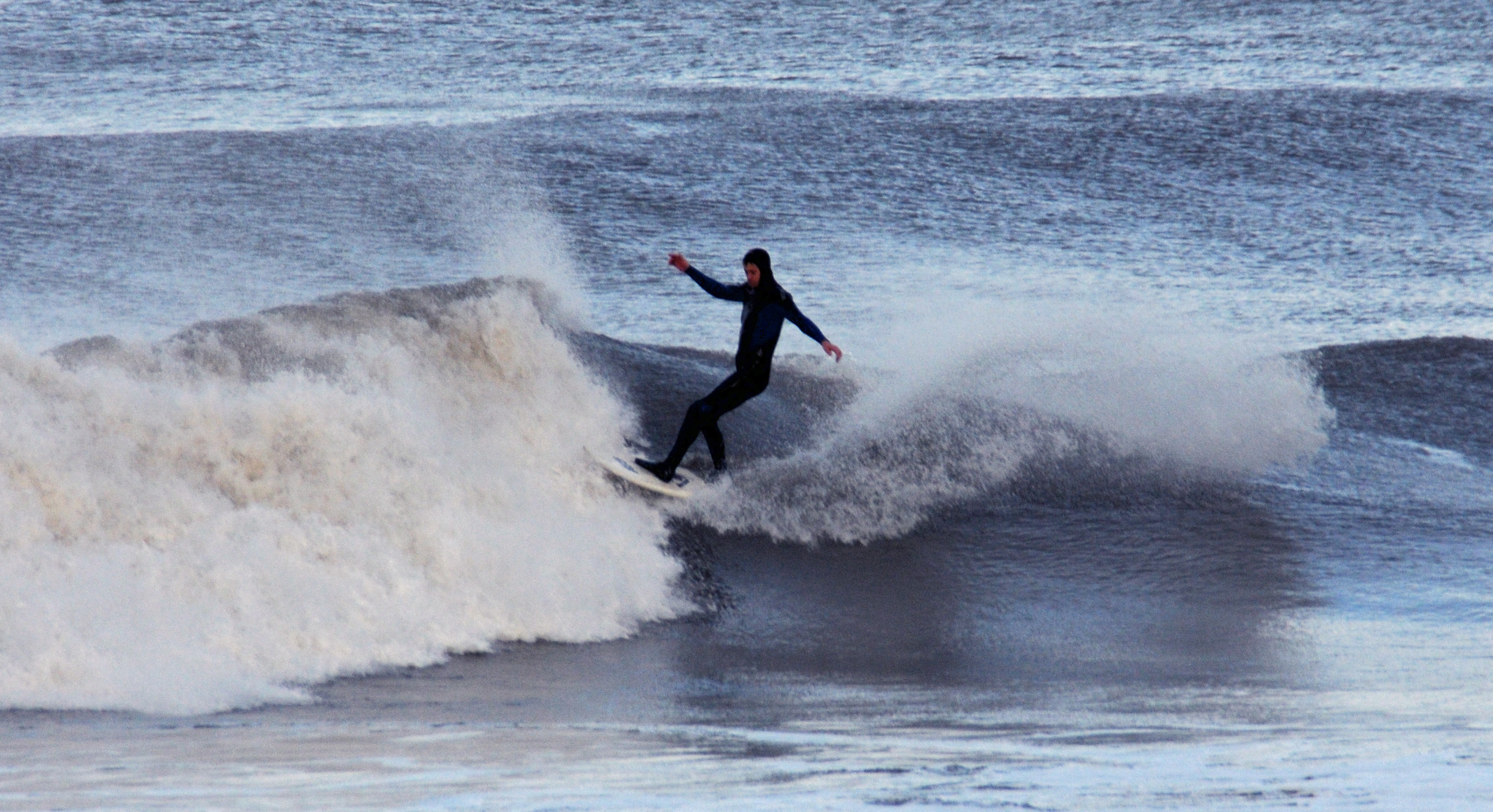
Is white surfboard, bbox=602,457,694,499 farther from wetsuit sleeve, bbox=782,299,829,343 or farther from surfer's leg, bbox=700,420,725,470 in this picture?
wetsuit sleeve, bbox=782,299,829,343

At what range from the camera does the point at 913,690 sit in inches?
264

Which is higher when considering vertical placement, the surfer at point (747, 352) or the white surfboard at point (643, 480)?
the surfer at point (747, 352)

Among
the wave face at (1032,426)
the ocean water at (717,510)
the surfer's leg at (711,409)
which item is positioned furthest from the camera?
the wave face at (1032,426)

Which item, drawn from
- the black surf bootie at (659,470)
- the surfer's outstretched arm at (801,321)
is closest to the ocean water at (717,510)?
the black surf bootie at (659,470)

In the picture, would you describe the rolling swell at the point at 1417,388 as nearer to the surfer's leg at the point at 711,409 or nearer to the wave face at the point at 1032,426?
the wave face at the point at 1032,426

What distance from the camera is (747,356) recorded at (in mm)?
9242

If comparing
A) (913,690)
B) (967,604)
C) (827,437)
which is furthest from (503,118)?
(913,690)

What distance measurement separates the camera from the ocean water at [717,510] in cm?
506

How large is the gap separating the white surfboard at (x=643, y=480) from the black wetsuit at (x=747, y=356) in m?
0.08

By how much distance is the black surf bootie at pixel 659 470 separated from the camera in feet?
30.7

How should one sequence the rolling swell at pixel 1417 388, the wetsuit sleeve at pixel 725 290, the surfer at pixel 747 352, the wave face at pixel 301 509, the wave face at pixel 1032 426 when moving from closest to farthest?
the wave face at pixel 301 509
the wetsuit sleeve at pixel 725 290
the surfer at pixel 747 352
the wave face at pixel 1032 426
the rolling swell at pixel 1417 388

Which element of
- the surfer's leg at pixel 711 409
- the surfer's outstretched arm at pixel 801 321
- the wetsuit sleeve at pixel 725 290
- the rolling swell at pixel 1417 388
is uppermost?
the wetsuit sleeve at pixel 725 290

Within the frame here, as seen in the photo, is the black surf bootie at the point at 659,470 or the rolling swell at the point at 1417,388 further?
the rolling swell at the point at 1417,388

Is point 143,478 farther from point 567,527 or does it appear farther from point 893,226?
point 893,226
